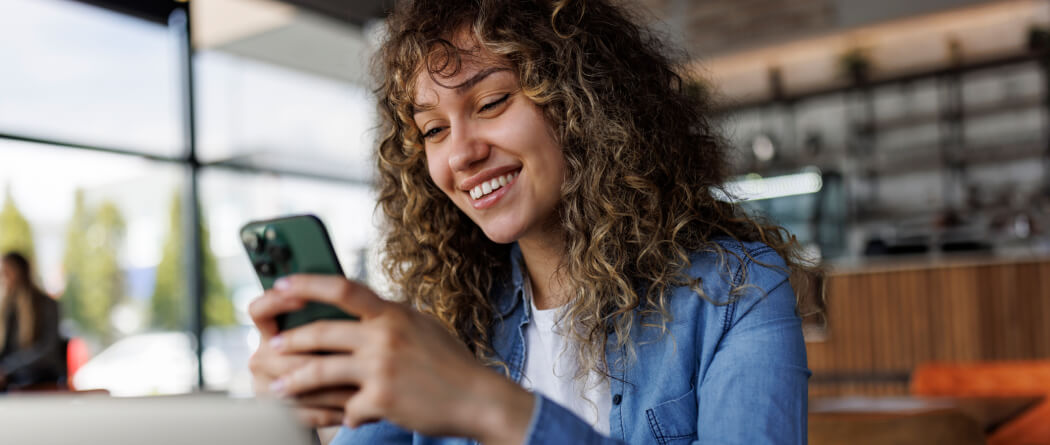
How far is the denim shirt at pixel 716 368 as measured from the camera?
0.76m

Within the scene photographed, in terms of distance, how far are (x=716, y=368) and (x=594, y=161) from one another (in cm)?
35

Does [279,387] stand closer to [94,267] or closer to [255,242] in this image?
[255,242]

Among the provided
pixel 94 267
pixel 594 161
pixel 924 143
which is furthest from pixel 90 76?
pixel 924 143

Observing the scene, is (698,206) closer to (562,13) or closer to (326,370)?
(562,13)

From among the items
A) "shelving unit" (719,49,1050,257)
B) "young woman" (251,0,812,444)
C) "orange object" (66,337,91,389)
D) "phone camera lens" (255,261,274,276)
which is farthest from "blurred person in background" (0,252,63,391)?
"shelving unit" (719,49,1050,257)

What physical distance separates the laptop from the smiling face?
1.89ft

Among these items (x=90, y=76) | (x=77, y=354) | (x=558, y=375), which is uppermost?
(x=90, y=76)

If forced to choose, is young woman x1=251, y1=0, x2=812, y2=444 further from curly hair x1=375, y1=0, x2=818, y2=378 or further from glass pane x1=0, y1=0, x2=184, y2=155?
glass pane x1=0, y1=0, x2=184, y2=155

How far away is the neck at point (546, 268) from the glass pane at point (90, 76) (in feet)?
14.2

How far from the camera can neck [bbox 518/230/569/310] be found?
111 centimetres

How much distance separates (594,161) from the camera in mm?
1070

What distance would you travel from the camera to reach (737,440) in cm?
73

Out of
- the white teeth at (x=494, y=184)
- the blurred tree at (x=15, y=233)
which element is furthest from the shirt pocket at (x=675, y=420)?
the blurred tree at (x=15, y=233)

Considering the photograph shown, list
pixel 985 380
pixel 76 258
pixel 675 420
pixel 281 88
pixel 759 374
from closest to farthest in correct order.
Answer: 1. pixel 759 374
2. pixel 675 420
3. pixel 985 380
4. pixel 76 258
5. pixel 281 88
